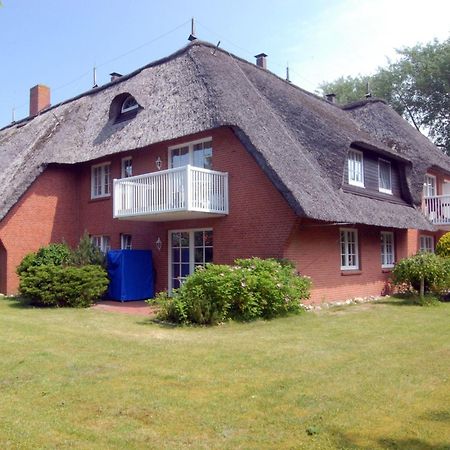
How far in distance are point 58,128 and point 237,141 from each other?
9120mm

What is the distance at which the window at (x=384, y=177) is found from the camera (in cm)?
1914

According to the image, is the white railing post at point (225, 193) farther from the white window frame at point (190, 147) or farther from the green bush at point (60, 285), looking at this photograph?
the green bush at point (60, 285)

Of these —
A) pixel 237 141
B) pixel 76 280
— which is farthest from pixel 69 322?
pixel 237 141

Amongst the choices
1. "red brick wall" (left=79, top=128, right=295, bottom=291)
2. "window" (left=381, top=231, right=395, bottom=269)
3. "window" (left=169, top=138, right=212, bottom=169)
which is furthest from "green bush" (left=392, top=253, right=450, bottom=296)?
"window" (left=169, top=138, right=212, bottom=169)

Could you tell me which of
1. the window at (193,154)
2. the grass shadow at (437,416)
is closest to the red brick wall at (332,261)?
the window at (193,154)

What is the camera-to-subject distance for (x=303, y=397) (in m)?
5.84

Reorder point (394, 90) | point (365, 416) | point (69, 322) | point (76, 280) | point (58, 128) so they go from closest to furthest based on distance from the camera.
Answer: point (365, 416)
point (69, 322)
point (76, 280)
point (58, 128)
point (394, 90)

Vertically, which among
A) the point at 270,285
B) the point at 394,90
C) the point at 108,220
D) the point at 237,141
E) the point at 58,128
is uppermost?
the point at 394,90

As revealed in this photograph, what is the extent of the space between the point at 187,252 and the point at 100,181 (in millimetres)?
5578

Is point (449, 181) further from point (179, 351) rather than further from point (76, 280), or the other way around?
point (179, 351)

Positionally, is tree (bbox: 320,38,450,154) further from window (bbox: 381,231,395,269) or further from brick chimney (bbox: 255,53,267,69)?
window (bbox: 381,231,395,269)

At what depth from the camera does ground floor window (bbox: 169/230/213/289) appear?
16062 millimetres

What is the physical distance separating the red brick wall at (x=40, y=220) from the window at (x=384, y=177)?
11.8 metres

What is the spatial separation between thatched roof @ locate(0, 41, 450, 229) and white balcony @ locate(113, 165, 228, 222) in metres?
1.46
